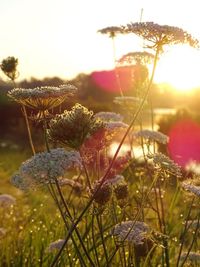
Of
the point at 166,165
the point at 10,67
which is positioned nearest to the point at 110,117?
the point at 10,67

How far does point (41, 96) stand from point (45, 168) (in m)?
0.60

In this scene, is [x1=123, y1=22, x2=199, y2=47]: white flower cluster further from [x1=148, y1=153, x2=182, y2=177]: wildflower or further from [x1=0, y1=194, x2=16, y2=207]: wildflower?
[x1=0, y1=194, x2=16, y2=207]: wildflower

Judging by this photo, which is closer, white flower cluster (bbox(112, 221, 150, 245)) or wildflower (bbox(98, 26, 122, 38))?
white flower cluster (bbox(112, 221, 150, 245))

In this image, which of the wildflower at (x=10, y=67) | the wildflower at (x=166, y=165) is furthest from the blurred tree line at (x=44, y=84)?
the wildflower at (x=166, y=165)

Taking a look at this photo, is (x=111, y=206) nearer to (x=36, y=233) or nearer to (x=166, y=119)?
(x=36, y=233)

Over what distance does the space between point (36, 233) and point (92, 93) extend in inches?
2378

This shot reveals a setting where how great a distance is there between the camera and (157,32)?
14.3 ft

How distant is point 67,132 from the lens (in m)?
3.92

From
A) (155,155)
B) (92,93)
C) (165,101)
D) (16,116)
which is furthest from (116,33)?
(165,101)

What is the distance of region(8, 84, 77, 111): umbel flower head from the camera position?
432 cm

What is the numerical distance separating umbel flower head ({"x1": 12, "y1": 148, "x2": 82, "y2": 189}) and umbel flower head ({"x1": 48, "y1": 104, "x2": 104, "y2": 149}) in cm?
16

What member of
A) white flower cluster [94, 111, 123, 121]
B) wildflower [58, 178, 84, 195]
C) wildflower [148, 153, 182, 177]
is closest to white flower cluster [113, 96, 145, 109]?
white flower cluster [94, 111, 123, 121]

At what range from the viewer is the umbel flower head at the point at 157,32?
4363 millimetres

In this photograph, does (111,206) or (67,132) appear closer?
(67,132)
